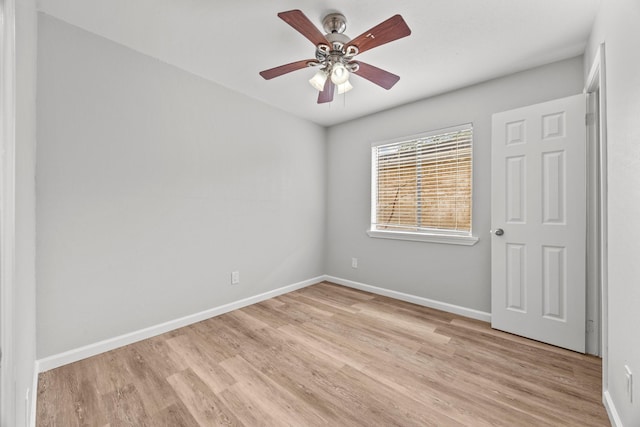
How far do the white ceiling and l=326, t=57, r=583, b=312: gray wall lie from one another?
0.62ft

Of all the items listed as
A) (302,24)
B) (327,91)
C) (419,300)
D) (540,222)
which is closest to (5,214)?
(302,24)

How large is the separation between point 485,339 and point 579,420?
34.3 inches

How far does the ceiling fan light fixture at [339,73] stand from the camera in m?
1.95

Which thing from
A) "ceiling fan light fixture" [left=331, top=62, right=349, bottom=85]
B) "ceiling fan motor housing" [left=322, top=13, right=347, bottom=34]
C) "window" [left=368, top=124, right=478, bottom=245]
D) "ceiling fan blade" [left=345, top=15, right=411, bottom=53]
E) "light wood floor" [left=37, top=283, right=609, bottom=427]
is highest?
"ceiling fan motor housing" [left=322, top=13, right=347, bottom=34]

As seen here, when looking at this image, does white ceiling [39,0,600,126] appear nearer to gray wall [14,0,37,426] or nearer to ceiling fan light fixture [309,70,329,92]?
ceiling fan light fixture [309,70,329,92]

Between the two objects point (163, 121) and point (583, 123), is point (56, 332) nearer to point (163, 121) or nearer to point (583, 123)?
point (163, 121)

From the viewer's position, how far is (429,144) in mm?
3098

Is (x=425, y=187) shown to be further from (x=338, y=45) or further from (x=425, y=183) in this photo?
(x=338, y=45)

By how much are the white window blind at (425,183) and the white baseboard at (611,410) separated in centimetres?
152

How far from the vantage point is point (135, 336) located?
87.6 inches

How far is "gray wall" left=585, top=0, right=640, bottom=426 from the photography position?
3.86 ft

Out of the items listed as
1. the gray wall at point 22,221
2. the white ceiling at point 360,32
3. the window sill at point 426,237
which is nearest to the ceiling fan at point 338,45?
the white ceiling at point 360,32

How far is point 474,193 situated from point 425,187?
0.53m

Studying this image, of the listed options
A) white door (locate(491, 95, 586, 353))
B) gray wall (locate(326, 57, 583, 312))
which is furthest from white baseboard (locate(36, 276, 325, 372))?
white door (locate(491, 95, 586, 353))
